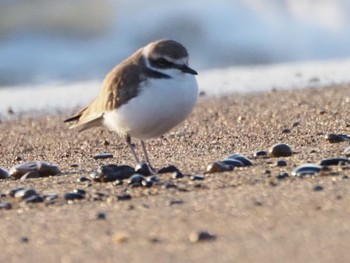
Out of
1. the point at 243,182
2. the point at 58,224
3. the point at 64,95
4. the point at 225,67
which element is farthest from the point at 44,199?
the point at 225,67

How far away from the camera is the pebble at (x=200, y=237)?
3.94 meters

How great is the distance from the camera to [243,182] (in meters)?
5.10

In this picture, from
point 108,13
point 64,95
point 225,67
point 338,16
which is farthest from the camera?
point 108,13

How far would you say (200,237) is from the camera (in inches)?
155

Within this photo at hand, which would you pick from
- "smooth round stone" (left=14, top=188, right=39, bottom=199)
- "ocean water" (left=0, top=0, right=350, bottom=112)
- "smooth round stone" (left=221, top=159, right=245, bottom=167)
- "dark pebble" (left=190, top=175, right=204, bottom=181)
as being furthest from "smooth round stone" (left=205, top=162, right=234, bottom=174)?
"ocean water" (left=0, top=0, right=350, bottom=112)

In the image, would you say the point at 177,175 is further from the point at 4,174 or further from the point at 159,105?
the point at 4,174

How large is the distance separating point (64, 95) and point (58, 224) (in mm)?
6136

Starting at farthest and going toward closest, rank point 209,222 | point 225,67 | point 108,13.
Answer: point 108,13, point 225,67, point 209,222

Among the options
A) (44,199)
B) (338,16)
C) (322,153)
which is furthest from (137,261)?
(338,16)

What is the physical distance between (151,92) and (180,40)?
29.2 feet

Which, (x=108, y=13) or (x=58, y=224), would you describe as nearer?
(x=58, y=224)

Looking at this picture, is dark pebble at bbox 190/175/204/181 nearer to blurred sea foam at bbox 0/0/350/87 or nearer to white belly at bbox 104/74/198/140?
white belly at bbox 104/74/198/140

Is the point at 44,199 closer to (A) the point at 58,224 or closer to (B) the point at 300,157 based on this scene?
(A) the point at 58,224

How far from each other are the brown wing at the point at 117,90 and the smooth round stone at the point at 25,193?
3.08 feet
